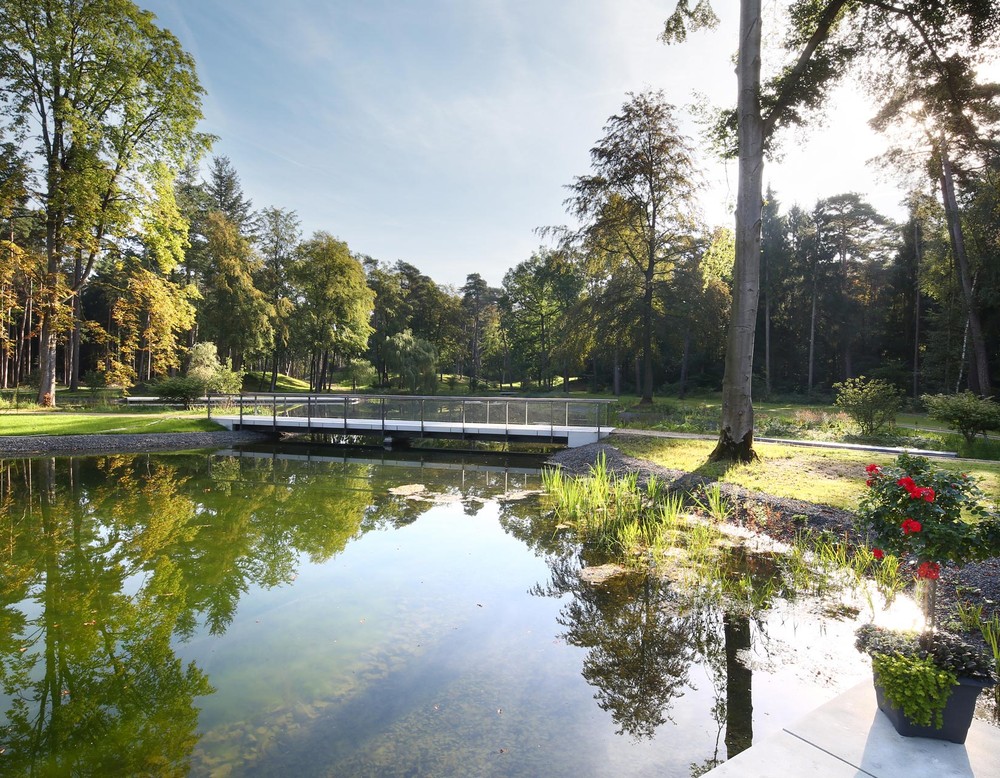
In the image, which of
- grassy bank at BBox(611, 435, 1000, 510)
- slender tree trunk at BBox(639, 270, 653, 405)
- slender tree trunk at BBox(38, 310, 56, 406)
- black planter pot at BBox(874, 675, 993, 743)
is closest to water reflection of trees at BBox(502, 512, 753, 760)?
black planter pot at BBox(874, 675, 993, 743)

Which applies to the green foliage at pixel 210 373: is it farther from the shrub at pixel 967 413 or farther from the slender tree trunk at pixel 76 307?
the shrub at pixel 967 413

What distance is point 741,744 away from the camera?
3.53 m


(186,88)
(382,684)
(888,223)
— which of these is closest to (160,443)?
(186,88)

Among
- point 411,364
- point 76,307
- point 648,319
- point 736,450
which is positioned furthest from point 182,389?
point 736,450

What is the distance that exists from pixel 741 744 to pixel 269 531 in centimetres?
777

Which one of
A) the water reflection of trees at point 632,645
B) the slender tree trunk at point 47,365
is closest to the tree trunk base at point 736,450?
the water reflection of trees at point 632,645

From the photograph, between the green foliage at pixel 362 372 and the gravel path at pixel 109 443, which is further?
the green foliage at pixel 362 372

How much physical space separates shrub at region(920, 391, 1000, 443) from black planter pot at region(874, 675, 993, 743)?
13.7 metres

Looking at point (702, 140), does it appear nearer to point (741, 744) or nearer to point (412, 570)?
point (412, 570)

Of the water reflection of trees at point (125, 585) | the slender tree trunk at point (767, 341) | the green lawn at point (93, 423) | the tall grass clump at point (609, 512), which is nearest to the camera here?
the water reflection of trees at point (125, 585)

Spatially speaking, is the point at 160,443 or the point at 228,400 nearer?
the point at 160,443

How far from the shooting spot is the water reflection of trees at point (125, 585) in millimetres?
3666

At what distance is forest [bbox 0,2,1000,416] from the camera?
62.7 ft

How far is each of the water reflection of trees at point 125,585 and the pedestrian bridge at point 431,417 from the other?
520 cm
